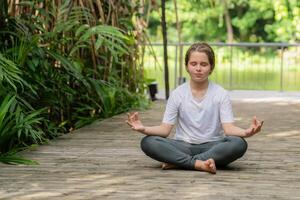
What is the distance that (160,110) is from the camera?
30.7 ft

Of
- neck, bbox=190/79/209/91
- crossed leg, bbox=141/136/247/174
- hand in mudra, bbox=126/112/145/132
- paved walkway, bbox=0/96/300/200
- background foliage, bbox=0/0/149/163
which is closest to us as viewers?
paved walkway, bbox=0/96/300/200

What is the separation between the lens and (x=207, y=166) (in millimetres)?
4586

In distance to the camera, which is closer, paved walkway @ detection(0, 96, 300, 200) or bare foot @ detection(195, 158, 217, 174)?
paved walkway @ detection(0, 96, 300, 200)

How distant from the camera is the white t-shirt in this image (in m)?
4.75

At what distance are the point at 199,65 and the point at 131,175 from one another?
841 millimetres

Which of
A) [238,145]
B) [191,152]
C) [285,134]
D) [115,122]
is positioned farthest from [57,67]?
[238,145]

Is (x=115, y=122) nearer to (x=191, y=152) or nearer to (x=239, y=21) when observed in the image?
(x=191, y=152)

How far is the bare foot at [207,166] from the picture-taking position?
4555mm

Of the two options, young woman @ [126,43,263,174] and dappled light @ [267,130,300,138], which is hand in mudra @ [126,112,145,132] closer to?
young woman @ [126,43,263,174]

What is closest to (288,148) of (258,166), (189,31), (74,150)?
(258,166)

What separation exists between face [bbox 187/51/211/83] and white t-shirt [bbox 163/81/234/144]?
0.16 m

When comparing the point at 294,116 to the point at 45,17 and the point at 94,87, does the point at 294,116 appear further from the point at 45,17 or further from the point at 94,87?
the point at 45,17

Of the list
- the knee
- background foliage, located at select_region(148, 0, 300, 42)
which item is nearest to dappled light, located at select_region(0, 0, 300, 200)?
the knee

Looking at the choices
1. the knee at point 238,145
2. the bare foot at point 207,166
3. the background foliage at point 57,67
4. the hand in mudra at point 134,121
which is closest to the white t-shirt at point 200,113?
the knee at point 238,145
